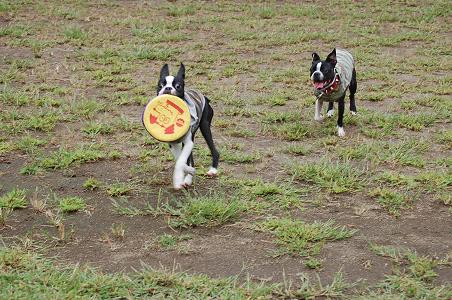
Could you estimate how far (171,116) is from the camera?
4801 mm

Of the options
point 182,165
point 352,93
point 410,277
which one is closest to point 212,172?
point 182,165

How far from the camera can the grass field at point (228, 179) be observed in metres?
3.78

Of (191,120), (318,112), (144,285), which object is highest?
(191,120)

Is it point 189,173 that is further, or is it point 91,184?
point 91,184

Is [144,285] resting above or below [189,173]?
below

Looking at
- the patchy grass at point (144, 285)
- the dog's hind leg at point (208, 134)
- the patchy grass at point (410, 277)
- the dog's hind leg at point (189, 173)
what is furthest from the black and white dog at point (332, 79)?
the patchy grass at point (144, 285)

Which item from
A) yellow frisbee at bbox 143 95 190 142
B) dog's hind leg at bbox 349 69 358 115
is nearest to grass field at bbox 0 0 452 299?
dog's hind leg at bbox 349 69 358 115

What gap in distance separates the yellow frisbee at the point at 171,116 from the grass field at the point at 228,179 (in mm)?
534

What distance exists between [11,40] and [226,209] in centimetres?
786

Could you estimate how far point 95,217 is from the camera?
184 inches

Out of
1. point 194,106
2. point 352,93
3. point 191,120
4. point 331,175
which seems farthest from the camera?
point 352,93

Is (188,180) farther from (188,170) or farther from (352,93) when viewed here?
(352,93)

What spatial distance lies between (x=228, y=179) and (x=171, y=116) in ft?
3.04

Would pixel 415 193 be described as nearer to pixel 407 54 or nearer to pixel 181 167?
pixel 181 167
